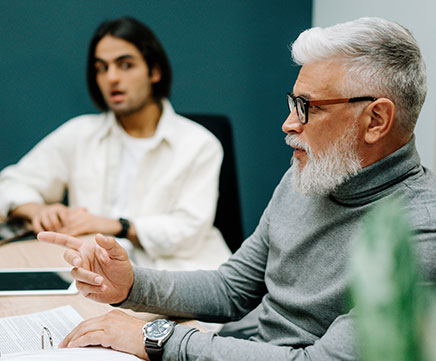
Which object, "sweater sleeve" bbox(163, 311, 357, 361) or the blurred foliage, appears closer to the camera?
the blurred foliage

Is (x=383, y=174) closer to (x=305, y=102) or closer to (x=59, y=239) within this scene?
(x=305, y=102)

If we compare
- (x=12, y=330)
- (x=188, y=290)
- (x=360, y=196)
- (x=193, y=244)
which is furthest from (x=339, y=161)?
(x=193, y=244)

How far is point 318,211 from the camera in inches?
42.2

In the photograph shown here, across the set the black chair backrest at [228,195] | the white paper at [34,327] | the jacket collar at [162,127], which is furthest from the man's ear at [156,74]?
the white paper at [34,327]

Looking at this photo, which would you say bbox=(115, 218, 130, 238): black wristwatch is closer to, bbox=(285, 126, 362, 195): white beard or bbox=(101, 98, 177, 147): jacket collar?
bbox=(101, 98, 177, 147): jacket collar

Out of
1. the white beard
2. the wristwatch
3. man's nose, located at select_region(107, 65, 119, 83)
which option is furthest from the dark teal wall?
the wristwatch

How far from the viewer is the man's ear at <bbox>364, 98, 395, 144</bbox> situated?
0.99m

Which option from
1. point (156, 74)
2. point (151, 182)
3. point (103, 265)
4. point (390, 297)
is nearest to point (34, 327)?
point (103, 265)

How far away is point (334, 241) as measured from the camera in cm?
102

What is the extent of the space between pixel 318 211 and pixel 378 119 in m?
0.21

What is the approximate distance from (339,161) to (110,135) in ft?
4.92

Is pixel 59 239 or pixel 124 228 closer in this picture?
pixel 59 239

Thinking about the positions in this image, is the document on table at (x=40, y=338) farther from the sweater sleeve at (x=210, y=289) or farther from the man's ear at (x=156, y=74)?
the man's ear at (x=156, y=74)

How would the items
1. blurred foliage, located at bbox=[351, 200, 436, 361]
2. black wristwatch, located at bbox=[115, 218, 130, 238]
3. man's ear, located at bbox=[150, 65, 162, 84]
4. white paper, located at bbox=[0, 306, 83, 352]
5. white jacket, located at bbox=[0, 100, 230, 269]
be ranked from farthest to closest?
man's ear, located at bbox=[150, 65, 162, 84]
white jacket, located at bbox=[0, 100, 230, 269]
black wristwatch, located at bbox=[115, 218, 130, 238]
white paper, located at bbox=[0, 306, 83, 352]
blurred foliage, located at bbox=[351, 200, 436, 361]
